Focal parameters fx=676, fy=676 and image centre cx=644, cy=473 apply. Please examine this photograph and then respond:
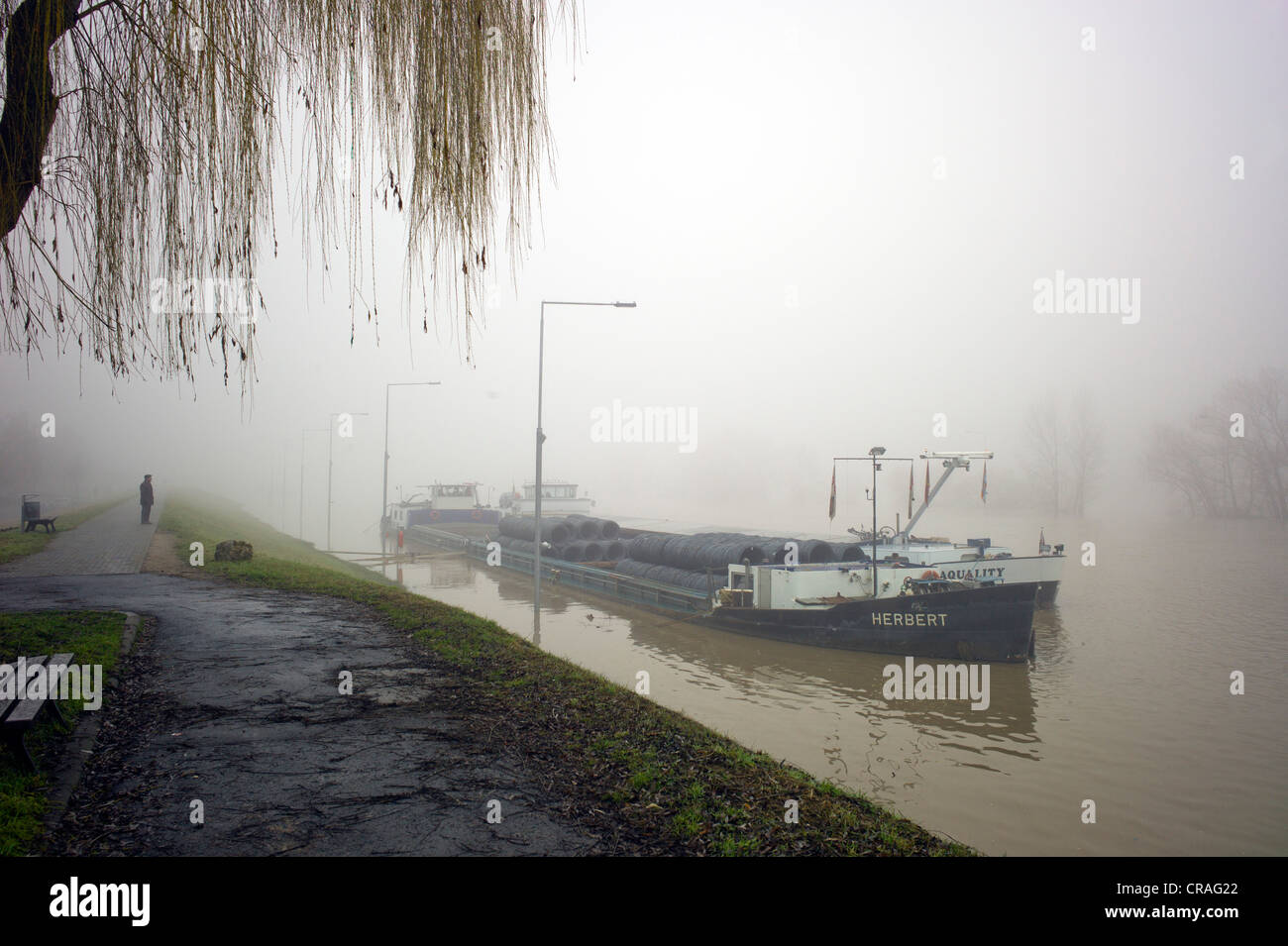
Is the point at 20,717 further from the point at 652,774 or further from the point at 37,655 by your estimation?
the point at 652,774

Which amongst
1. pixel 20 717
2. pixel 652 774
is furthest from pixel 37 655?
pixel 652 774

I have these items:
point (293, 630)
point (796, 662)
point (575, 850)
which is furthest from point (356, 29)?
point (796, 662)

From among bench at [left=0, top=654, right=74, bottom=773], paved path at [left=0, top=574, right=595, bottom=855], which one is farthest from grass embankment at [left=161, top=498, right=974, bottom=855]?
bench at [left=0, top=654, right=74, bottom=773]

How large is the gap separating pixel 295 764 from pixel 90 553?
52.8ft

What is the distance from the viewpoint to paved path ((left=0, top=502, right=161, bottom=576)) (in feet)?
43.2

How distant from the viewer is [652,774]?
Result: 15.1 ft

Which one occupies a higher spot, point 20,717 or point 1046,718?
point 20,717

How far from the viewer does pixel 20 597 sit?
9.62 metres

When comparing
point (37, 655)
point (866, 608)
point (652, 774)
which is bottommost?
point (866, 608)

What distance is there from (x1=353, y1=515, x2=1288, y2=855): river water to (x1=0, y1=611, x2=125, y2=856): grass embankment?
802cm

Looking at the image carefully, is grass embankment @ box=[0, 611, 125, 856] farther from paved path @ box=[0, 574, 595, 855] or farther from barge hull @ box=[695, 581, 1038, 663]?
barge hull @ box=[695, 581, 1038, 663]

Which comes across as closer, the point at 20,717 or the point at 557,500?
the point at 20,717

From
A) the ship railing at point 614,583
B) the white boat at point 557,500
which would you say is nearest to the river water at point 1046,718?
the ship railing at point 614,583
